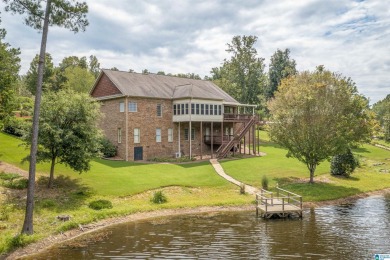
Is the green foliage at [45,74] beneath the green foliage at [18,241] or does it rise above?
above

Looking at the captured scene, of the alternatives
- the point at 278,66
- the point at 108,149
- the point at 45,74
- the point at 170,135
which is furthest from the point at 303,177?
the point at 45,74

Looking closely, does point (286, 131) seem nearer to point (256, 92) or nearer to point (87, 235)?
point (87, 235)

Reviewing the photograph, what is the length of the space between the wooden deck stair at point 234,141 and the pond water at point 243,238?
20069 mm

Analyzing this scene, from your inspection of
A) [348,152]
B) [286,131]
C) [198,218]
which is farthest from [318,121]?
[198,218]

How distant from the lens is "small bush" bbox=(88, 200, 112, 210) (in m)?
23.4

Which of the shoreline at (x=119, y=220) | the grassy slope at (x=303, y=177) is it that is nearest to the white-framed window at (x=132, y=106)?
the grassy slope at (x=303, y=177)

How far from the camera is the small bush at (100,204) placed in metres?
23.4

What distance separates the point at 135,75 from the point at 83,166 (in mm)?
22693

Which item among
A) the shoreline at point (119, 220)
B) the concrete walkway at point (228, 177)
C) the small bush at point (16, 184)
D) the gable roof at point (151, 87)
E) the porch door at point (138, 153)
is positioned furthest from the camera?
the gable roof at point (151, 87)

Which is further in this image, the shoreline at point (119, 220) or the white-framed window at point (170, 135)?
the white-framed window at point (170, 135)

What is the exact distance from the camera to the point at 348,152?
37.6 m

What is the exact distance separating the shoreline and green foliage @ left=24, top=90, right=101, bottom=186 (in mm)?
6231

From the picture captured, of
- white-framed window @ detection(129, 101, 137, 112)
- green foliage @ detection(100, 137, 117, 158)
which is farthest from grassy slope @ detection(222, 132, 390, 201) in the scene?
green foliage @ detection(100, 137, 117, 158)

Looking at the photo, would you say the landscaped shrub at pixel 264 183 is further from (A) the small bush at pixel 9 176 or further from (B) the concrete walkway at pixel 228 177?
(A) the small bush at pixel 9 176
